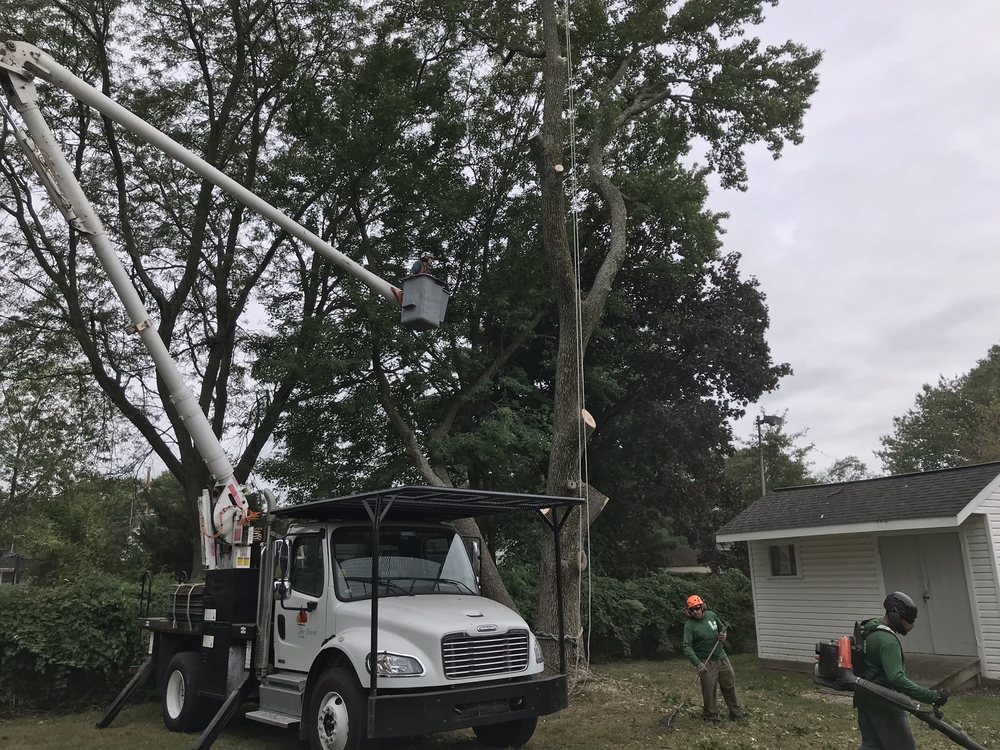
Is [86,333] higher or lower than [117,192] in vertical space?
lower

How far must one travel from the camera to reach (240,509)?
31.5ft

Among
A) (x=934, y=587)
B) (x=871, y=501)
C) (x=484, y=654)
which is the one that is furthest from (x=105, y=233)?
(x=934, y=587)

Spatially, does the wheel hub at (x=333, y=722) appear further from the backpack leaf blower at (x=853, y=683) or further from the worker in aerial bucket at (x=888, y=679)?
the worker in aerial bucket at (x=888, y=679)

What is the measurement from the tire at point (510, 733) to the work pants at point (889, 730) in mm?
3524

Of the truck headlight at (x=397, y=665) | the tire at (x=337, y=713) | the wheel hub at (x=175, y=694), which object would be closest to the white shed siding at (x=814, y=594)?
the truck headlight at (x=397, y=665)

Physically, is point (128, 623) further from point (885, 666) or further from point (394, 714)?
point (885, 666)

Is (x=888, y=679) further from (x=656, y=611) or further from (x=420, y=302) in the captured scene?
(x=656, y=611)

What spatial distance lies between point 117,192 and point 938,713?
17.7 m

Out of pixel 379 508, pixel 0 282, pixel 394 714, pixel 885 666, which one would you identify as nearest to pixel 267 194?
pixel 0 282

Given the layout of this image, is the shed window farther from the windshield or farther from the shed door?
the windshield

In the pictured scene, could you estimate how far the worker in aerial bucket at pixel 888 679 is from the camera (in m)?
4.81

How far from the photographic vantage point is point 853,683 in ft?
15.9

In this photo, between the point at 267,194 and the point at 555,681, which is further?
the point at 267,194

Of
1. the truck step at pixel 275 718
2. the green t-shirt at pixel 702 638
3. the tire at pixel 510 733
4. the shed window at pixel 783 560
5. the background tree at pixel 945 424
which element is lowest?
the tire at pixel 510 733
